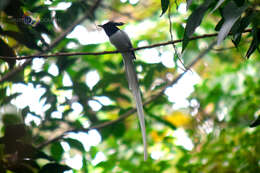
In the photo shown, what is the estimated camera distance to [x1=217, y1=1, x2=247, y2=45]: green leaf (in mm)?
982

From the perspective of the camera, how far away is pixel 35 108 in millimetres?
1916

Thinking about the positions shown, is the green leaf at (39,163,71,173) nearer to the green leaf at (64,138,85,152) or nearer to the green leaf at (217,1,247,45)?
the green leaf at (64,138,85,152)

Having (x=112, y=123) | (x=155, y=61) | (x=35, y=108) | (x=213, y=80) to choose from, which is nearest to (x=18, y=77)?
(x=35, y=108)

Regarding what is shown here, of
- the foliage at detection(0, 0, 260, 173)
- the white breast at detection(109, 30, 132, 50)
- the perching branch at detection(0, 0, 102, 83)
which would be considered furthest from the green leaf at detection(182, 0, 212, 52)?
the perching branch at detection(0, 0, 102, 83)

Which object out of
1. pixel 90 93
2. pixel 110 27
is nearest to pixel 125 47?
pixel 110 27

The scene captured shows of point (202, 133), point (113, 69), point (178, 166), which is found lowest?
point (178, 166)

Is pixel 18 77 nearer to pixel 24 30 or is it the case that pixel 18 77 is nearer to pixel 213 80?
pixel 24 30

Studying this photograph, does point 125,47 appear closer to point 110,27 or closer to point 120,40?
point 120,40

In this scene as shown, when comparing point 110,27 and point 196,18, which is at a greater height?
point 110,27

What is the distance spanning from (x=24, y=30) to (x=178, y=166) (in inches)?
47.1

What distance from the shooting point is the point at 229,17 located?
1016 millimetres

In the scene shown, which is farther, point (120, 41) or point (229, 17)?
point (120, 41)

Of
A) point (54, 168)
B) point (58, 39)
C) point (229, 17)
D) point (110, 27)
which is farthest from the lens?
point (58, 39)

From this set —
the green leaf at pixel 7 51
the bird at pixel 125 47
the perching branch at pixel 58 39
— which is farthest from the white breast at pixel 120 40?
the green leaf at pixel 7 51
